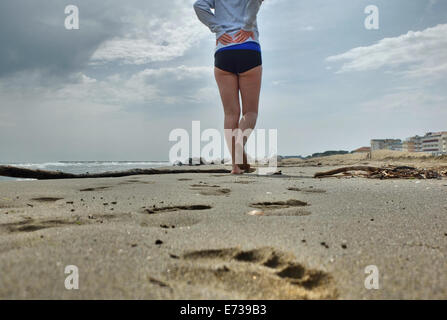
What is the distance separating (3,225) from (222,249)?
39.4 inches

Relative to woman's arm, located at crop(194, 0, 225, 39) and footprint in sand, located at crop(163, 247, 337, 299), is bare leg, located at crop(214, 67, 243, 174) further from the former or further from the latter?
footprint in sand, located at crop(163, 247, 337, 299)

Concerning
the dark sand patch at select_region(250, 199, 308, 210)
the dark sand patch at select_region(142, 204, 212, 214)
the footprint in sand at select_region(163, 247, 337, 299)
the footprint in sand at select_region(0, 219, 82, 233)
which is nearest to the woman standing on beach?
the dark sand patch at select_region(250, 199, 308, 210)

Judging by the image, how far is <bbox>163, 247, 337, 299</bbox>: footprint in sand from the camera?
2.62 ft

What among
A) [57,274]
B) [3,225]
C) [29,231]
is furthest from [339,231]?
[3,225]

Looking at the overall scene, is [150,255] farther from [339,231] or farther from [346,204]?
[346,204]

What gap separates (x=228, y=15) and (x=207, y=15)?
0.28 meters

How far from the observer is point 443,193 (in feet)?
7.43

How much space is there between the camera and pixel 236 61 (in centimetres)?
399

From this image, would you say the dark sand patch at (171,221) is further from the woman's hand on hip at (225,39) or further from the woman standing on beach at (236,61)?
the woman's hand on hip at (225,39)

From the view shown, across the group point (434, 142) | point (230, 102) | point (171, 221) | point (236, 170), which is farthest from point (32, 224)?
point (434, 142)

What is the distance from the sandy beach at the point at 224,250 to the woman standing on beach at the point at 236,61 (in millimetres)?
2548

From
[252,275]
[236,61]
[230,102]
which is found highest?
[236,61]

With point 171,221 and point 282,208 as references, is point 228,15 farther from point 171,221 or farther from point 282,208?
point 171,221
